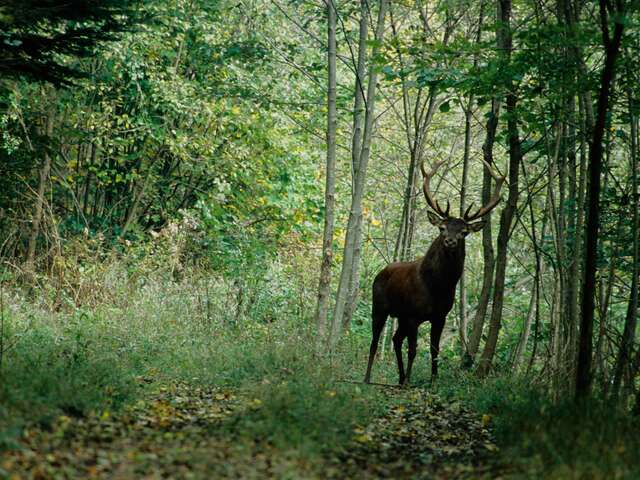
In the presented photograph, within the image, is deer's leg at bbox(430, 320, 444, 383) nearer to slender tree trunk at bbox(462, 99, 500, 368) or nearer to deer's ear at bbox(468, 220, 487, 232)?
slender tree trunk at bbox(462, 99, 500, 368)

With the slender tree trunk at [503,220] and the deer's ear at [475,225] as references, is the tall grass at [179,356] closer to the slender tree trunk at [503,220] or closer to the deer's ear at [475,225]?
the slender tree trunk at [503,220]

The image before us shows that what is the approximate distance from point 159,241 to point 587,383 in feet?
34.9

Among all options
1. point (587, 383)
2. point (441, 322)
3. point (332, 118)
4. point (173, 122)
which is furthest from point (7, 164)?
point (173, 122)

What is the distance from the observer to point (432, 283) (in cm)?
988

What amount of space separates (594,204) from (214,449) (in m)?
3.51

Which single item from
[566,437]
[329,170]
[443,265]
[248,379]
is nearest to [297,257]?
[329,170]

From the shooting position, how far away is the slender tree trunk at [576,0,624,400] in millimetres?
5980

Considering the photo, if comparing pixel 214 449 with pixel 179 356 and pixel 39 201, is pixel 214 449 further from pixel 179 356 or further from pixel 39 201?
pixel 39 201

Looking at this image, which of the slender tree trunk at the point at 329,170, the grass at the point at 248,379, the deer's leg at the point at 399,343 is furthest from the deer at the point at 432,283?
the slender tree trunk at the point at 329,170

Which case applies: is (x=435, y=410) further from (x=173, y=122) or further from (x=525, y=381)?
(x=173, y=122)

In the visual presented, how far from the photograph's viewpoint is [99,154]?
17359 millimetres

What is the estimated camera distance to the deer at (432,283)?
31.4 feet

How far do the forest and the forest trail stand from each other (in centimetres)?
3

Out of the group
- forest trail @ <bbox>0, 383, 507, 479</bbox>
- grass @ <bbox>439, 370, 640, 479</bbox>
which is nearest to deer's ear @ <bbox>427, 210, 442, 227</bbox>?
grass @ <bbox>439, 370, 640, 479</bbox>
